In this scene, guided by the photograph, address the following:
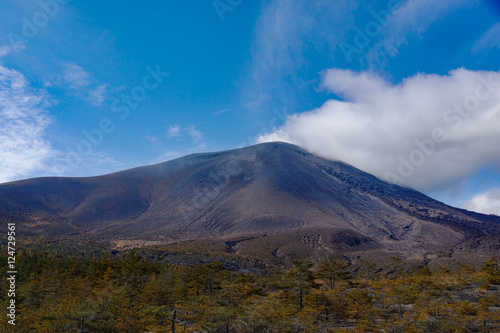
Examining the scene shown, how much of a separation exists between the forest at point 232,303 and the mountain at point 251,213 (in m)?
61.0

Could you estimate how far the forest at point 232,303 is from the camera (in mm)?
18141

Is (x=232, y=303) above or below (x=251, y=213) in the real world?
below

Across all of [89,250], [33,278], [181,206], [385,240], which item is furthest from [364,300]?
[181,206]

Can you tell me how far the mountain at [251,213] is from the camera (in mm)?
104562

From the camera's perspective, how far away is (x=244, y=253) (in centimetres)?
8875

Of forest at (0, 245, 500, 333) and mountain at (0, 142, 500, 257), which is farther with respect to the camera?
mountain at (0, 142, 500, 257)

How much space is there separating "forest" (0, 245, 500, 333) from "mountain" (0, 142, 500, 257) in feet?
200

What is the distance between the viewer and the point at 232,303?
25.4 m

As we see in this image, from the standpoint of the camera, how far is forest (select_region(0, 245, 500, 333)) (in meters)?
18.1

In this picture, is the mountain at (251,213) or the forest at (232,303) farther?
the mountain at (251,213)

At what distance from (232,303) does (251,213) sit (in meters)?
109

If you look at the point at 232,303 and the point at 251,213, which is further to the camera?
the point at 251,213

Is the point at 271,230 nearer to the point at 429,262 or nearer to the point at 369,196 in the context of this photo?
the point at 429,262

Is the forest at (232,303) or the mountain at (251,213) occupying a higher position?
the mountain at (251,213)
